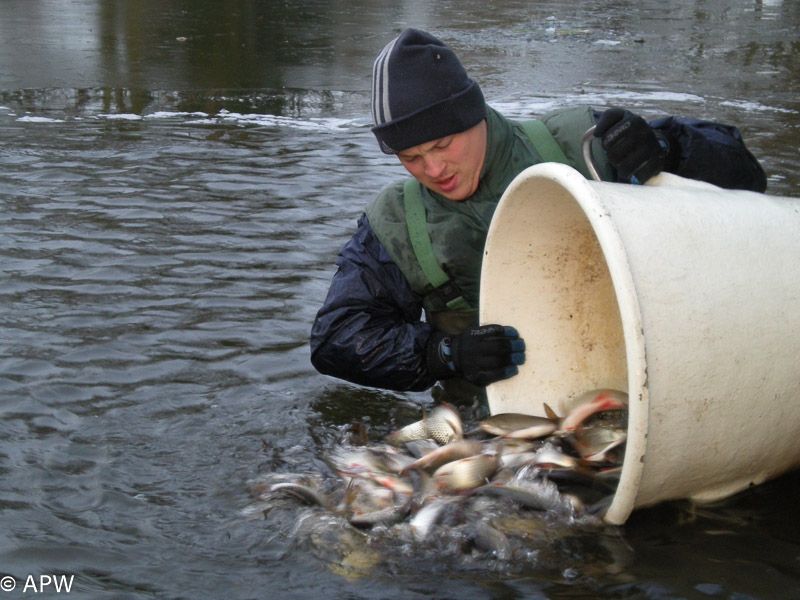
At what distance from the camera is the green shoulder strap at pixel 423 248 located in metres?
4.11

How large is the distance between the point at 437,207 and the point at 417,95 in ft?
1.99

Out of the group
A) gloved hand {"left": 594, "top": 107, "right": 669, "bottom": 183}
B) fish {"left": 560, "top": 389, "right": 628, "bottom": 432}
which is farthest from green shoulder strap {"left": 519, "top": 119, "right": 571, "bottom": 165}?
fish {"left": 560, "top": 389, "right": 628, "bottom": 432}

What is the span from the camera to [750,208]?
3172 millimetres

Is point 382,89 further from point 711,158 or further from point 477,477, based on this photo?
point 477,477

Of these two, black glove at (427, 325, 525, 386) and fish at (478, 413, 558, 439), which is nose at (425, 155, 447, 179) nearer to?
black glove at (427, 325, 525, 386)

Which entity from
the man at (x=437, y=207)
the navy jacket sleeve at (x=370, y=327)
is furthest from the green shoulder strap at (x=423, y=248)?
the navy jacket sleeve at (x=370, y=327)

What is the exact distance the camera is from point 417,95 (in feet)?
12.3

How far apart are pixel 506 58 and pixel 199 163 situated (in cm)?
710

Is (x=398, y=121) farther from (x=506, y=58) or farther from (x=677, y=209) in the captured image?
(x=506, y=58)

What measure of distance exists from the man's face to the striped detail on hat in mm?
175

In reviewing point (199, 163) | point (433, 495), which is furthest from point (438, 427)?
point (199, 163)

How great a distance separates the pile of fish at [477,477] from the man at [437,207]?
0.40 metres

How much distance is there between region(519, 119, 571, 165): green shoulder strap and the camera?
416 cm

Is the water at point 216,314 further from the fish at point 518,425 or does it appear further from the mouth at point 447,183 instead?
the mouth at point 447,183
